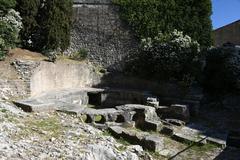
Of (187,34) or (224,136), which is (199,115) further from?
(187,34)

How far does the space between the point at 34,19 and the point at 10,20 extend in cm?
245

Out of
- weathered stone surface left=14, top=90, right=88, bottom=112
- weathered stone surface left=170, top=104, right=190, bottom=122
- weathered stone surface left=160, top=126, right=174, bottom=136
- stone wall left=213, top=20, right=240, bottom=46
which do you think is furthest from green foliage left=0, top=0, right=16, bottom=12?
stone wall left=213, top=20, right=240, bottom=46

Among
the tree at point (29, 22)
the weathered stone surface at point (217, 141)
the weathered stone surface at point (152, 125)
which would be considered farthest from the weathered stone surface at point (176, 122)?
the tree at point (29, 22)

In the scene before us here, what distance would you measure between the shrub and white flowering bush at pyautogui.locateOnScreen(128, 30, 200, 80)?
2.51 feet

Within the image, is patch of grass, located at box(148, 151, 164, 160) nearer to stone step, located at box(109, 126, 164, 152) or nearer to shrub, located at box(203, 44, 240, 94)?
stone step, located at box(109, 126, 164, 152)

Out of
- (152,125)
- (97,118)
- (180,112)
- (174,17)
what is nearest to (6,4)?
(97,118)

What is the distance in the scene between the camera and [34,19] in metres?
16.5

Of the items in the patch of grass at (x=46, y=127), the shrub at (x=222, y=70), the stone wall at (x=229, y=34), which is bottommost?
the patch of grass at (x=46, y=127)

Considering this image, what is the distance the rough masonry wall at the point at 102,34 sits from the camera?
1903 centimetres

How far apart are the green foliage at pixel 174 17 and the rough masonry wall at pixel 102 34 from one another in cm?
86

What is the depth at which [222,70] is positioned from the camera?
54.4ft

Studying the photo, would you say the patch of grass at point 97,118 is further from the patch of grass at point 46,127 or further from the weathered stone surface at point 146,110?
the patch of grass at point 46,127

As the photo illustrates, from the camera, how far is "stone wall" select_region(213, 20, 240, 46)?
2497cm

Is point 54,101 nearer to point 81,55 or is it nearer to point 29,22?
point 29,22
